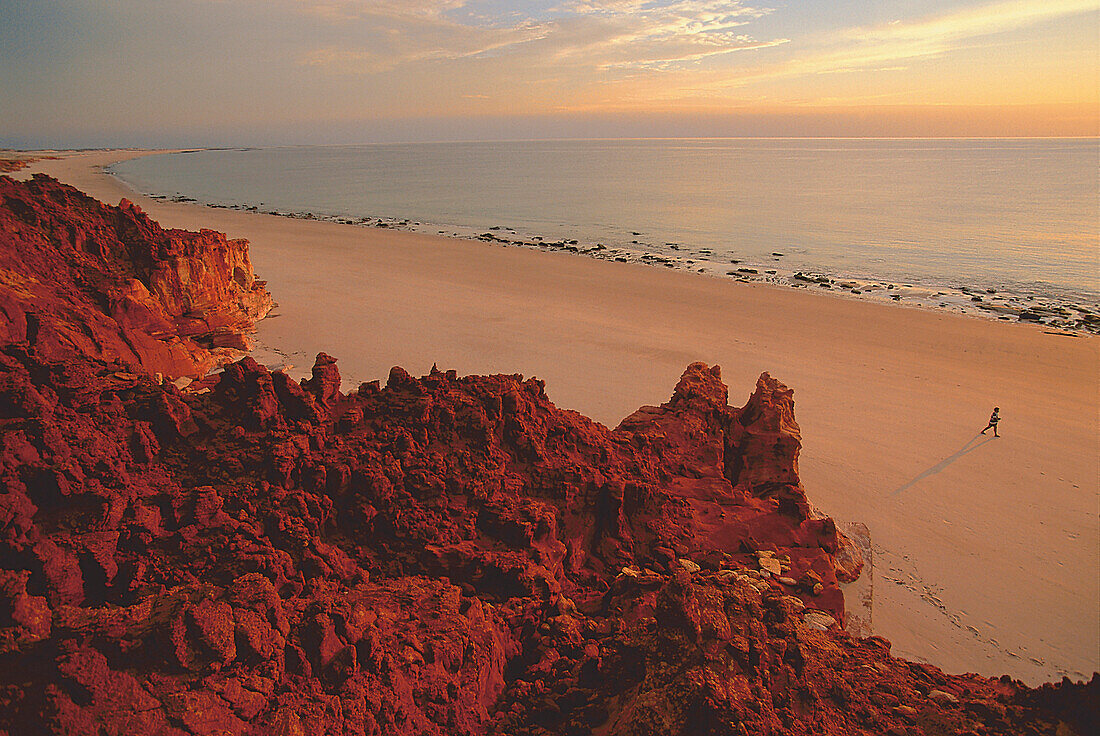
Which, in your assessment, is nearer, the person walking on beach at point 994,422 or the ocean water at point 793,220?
the person walking on beach at point 994,422

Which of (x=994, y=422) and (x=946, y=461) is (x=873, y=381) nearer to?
(x=994, y=422)

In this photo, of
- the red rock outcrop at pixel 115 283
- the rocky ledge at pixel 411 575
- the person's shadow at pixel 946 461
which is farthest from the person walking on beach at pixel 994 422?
the red rock outcrop at pixel 115 283

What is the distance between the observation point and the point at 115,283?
11.6m

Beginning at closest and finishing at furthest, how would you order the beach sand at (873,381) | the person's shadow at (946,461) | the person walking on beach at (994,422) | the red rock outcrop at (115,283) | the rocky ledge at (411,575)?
the rocky ledge at (411,575)
the beach sand at (873,381)
the red rock outcrop at (115,283)
the person's shadow at (946,461)
the person walking on beach at (994,422)

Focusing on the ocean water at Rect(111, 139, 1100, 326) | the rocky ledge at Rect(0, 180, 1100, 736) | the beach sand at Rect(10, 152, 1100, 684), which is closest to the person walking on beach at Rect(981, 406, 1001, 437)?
the beach sand at Rect(10, 152, 1100, 684)

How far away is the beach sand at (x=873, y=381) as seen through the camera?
24.9 ft

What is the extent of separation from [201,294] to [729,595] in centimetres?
1499

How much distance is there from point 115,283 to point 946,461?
1711 cm

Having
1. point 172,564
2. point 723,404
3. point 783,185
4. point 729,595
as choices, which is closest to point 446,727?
point 729,595

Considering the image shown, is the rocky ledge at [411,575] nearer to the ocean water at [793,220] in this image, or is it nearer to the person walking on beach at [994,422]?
the person walking on beach at [994,422]

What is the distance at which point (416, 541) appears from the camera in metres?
4.34

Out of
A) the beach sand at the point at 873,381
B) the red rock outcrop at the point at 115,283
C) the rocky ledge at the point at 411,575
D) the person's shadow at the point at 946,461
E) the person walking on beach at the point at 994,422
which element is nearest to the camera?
the rocky ledge at the point at 411,575

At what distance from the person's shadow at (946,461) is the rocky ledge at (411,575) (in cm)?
521

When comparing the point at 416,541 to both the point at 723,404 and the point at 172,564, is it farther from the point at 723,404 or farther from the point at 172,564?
the point at 723,404
